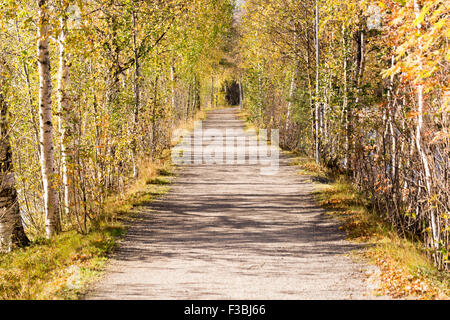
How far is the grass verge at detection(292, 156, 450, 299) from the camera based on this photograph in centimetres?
644

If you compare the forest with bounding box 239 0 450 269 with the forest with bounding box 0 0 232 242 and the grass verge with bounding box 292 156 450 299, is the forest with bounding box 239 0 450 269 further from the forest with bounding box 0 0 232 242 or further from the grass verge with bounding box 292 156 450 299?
the forest with bounding box 0 0 232 242

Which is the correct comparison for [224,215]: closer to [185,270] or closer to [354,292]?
[185,270]

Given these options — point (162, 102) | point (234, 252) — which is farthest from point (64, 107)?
point (162, 102)

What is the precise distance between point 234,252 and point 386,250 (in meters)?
2.49

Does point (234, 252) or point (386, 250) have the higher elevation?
point (386, 250)

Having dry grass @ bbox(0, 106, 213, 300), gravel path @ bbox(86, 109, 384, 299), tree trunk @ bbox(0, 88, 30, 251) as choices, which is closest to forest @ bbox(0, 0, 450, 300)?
tree trunk @ bbox(0, 88, 30, 251)

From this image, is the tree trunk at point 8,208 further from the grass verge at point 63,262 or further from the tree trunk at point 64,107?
the tree trunk at point 64,107

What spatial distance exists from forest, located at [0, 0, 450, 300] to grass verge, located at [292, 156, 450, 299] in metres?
0.32

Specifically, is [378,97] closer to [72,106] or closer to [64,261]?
[72,106]

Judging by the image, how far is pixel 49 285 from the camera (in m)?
6.85

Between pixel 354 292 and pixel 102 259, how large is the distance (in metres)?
3.98

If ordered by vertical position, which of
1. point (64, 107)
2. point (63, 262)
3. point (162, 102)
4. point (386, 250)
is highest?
point (162, 102)

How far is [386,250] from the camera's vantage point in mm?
7938
